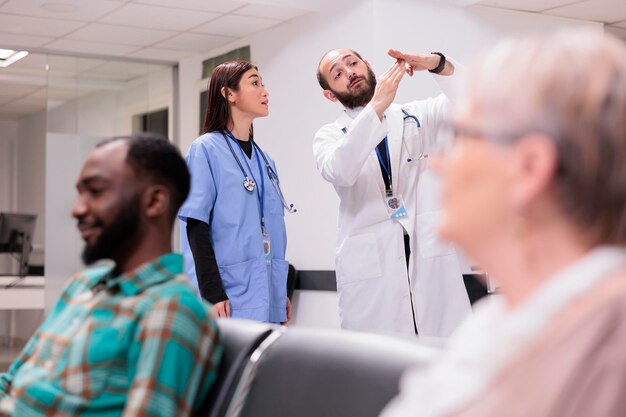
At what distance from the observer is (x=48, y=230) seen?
767 cm

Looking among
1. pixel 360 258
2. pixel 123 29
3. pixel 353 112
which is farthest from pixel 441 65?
pixel 123 29

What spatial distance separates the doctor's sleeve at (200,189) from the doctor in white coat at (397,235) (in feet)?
1.33

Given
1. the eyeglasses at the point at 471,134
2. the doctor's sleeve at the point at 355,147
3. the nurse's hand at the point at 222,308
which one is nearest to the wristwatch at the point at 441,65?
the doctor's sleeve at the point at 355,147

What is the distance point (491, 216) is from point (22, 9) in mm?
6155

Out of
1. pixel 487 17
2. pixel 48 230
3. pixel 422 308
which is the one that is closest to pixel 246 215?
pixel 422 308

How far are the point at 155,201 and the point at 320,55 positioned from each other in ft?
16.5

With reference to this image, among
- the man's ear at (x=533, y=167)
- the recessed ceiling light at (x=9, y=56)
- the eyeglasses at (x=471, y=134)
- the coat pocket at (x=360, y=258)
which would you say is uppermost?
the recessed ceiling light at (x=9, y=56)

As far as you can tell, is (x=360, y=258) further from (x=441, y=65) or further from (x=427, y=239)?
(x=441, y=65)

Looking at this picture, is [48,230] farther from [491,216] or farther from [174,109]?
[491,216]

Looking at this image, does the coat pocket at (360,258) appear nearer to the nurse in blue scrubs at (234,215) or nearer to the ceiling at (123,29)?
the nurse in blue scrubs at (234,215)

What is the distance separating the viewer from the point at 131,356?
129cm

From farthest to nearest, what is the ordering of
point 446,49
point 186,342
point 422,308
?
point 446,49
point 422,308
point 186,342

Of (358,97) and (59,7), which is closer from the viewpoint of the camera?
(358,97)

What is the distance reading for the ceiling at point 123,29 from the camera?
6.30 metres
